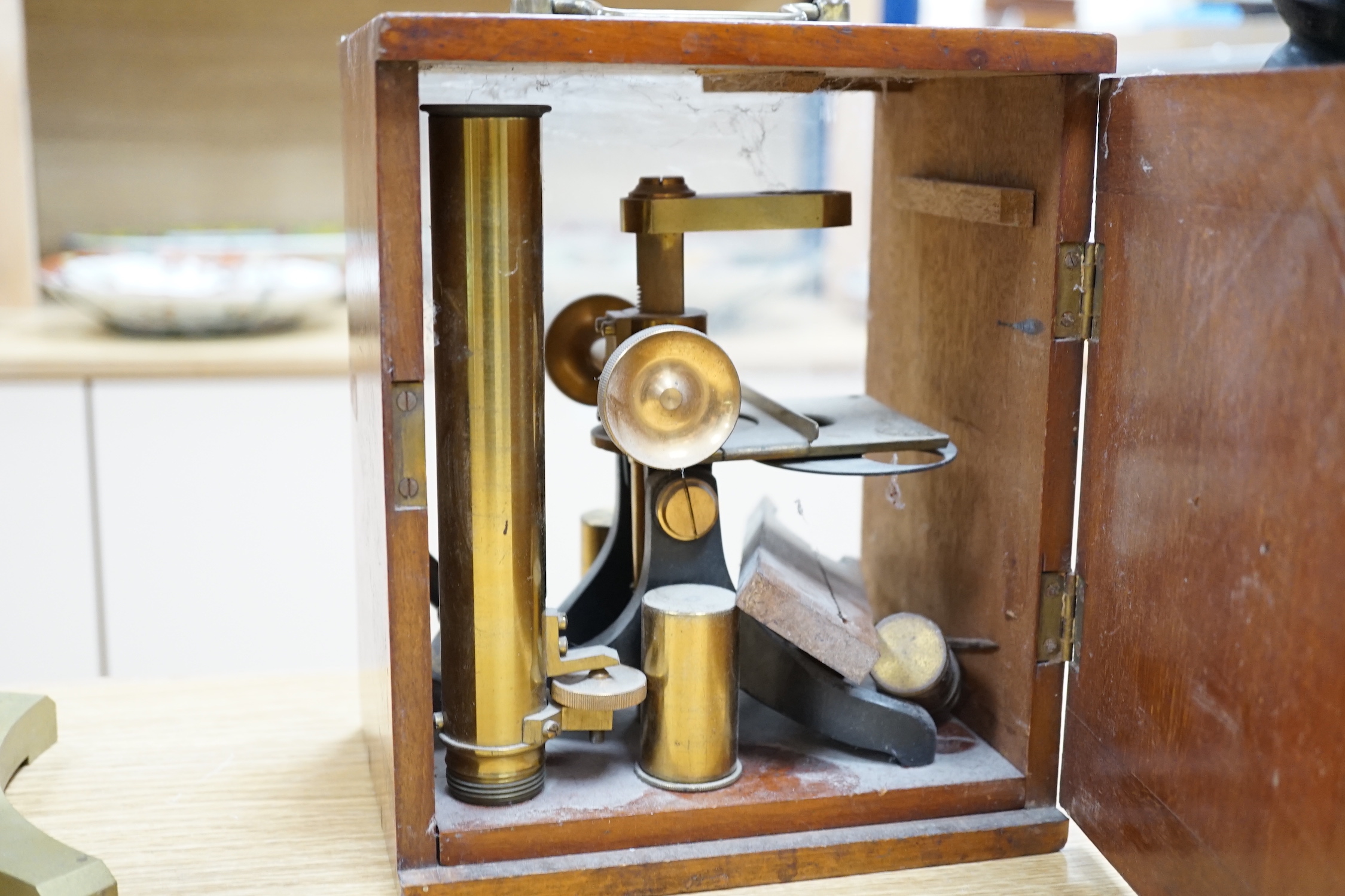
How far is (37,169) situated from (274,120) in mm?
412

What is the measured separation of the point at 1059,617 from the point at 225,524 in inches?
57.6

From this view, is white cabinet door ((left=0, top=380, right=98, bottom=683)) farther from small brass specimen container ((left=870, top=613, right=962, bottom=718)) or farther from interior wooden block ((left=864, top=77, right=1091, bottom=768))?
small brass specimen container ((left=870, top=613, right=962, bottom=718))

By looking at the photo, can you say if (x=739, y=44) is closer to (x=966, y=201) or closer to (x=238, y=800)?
(x=966, y=201)

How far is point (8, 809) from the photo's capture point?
89cm

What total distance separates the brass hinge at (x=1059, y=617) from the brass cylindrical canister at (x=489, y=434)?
0.32 metres

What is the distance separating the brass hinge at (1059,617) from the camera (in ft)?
2.97

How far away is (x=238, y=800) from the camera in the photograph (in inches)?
39.0

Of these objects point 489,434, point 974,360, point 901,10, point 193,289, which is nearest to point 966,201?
point 974,360

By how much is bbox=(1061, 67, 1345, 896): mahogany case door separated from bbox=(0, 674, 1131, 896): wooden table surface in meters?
0.12

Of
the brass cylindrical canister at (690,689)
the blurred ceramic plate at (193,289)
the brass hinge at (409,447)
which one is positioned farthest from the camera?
the blurred ceramic plate at (193,289)

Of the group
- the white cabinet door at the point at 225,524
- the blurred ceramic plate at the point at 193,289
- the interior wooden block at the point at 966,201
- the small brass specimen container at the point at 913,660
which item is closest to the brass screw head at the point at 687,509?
the small brass specimen container at the point at 913,660

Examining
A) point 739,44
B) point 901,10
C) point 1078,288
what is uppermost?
point 901,10

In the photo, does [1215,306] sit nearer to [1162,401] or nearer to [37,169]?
[1162,401]

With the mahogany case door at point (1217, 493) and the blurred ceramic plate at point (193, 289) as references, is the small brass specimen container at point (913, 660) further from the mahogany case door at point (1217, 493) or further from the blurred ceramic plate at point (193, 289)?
the blurred ceramic plate at point (193, 289)
